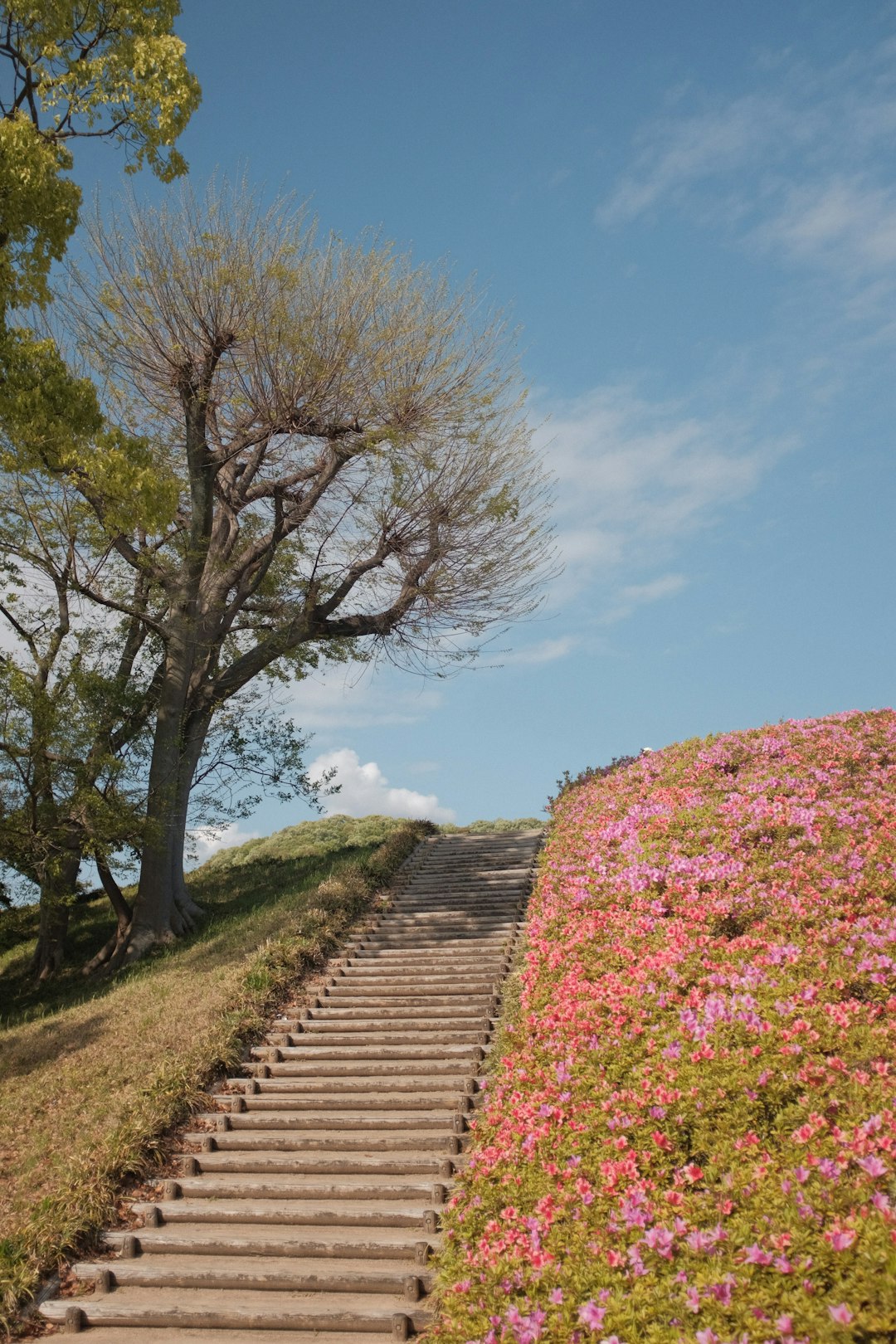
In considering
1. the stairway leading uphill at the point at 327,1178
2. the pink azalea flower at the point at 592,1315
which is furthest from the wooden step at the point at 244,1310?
the pink azalea flower at the point at 592,1315

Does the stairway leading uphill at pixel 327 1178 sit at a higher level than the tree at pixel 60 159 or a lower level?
lower

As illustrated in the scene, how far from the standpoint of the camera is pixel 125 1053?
1147cm

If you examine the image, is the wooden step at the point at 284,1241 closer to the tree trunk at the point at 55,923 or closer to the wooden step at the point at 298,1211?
the wooden step at the point at 298,1211

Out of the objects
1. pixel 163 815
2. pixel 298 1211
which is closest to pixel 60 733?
pixel 163 815

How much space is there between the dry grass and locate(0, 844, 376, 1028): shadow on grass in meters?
0.10

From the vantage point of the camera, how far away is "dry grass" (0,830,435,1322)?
8.23 metres

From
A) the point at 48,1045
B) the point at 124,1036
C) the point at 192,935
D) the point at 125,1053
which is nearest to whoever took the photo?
the point at 125,1053

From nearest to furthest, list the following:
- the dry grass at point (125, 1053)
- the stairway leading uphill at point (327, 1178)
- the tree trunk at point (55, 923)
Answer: the stairway leading uphill at point (327, 1178) < the dry grass at point (125, 1053) < the tree trunk at point (55, 923)

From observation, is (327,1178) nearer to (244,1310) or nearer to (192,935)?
(244,1310)

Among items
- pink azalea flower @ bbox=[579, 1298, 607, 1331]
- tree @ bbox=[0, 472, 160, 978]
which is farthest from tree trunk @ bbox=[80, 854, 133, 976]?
pink azalea flower @ bbox=[579, 1298, 607, 1331]

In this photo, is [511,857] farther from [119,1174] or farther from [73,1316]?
[73,1316]

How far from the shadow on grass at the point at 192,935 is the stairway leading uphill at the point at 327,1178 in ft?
13.5

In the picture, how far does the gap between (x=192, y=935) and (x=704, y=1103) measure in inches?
542

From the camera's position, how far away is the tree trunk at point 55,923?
17.7 m
